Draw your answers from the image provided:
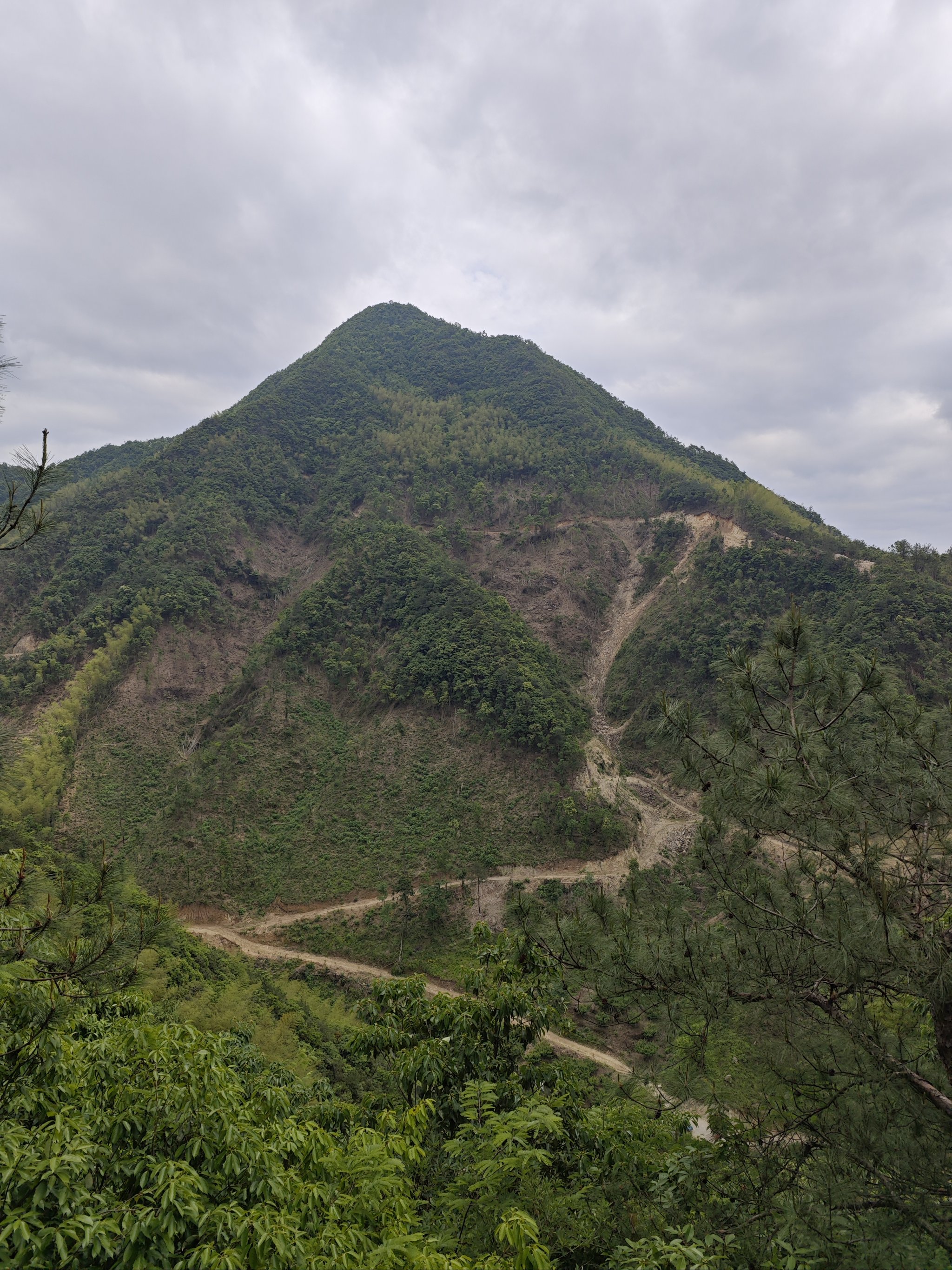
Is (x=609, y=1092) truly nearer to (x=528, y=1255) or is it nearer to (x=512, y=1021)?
(x=512, y=1021)

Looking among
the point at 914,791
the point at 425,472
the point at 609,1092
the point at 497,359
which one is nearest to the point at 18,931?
the point at 609,1092

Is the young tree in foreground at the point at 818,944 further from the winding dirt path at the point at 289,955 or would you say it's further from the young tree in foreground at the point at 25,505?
the winding dirt path at the point at 289,955

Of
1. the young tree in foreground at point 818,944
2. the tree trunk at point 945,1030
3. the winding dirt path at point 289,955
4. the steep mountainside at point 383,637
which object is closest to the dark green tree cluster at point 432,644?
the steep mountainside at point 383,637

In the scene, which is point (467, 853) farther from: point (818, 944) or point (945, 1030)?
point (945, 1030)

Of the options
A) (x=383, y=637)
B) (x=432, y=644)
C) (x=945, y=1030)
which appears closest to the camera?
(x=945, y=1030)

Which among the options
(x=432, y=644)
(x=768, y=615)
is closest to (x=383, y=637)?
(x=432, y=644)
